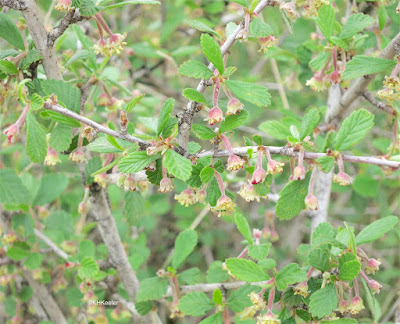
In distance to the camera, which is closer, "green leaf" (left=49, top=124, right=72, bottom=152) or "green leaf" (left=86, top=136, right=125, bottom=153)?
"green leaf" (left=86, top=136, right=125, bottom=153)

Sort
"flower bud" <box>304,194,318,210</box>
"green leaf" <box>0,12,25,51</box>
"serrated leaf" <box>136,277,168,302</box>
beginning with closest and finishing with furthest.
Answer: "flower bud" <box>304,194,318,210</box> → "green leaf" <box>0,12,25,51</box> → "serrated leaf" <box>136,277,168,302</box>

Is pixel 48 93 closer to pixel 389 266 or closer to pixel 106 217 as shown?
pixel 106 217

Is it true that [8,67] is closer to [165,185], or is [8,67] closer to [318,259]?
[165,185]

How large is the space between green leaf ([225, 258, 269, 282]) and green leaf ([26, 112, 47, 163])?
0.48 meters

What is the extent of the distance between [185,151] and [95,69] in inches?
17.3

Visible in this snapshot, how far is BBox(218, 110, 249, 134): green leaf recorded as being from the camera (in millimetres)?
978

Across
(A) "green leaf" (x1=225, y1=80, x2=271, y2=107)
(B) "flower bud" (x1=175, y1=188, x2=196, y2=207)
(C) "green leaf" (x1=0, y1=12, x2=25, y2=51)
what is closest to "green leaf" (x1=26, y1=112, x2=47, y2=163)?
(C) "green leaf" (x1=0, y1=12, x2=25, y2=51)

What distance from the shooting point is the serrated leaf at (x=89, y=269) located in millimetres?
1321

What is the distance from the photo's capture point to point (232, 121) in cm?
99

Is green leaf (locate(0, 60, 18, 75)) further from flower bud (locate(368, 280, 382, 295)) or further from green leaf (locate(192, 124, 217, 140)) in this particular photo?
flower bud (locate(368, 280, 382, 295))

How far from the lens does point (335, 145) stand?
98 cm

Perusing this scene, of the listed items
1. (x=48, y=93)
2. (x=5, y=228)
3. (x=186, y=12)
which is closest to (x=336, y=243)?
(x=48, y=93)

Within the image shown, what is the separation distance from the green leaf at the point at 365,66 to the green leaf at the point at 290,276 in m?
0.48

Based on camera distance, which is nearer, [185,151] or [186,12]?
[185,151]
